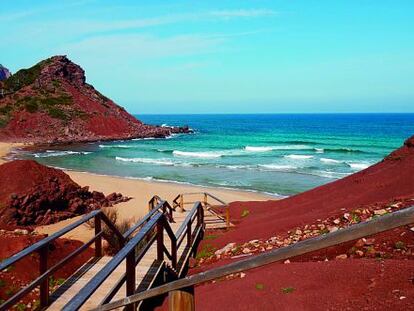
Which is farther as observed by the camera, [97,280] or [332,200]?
[332,200]

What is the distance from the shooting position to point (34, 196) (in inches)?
608

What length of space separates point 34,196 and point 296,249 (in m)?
15.1

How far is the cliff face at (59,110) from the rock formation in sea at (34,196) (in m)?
49.9

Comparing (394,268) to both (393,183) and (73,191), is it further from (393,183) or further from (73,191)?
(73,191)

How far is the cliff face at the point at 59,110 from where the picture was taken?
6838cm

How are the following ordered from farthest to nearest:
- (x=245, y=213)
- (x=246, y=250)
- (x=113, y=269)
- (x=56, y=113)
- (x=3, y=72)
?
(x=3, y=72)
(x=56, y=113)
(x=245, y=213)
(x=246, y=250)
(x=113, y=269)

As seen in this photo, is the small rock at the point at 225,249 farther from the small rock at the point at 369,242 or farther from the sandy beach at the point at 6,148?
the sandy beach at the point at 6,148

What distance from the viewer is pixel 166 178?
103 feet

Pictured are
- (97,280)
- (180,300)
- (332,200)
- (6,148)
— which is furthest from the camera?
(6,148)

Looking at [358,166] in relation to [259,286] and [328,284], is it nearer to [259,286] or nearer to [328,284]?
[259,286]

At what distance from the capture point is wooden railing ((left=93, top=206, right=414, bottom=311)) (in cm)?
151

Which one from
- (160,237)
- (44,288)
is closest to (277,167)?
(160,237)

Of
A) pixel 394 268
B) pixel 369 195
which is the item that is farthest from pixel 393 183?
pixel 394 268

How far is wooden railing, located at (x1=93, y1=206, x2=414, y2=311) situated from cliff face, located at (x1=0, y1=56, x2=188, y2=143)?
65.0 meters
